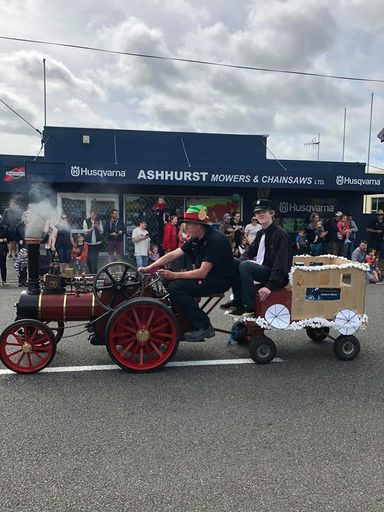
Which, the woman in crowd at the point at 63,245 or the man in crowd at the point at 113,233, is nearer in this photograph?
the woman in crowd at the point at 63,245

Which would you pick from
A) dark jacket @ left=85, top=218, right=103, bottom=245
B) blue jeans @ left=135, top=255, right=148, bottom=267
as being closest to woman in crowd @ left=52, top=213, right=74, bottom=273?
dark jacket @ left=85, top=218, right=103, bottom=245

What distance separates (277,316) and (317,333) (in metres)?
1.10

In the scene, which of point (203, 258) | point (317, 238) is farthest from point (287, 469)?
point (317, 238)

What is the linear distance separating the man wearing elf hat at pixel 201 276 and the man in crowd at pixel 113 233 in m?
6.82

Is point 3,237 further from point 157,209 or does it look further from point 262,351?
point 262,351

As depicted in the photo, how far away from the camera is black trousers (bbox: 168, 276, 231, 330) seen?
441cm

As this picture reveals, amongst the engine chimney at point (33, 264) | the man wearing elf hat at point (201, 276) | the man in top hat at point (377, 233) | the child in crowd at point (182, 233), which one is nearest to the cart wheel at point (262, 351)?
the man wearing elf hat at point (201, 276)

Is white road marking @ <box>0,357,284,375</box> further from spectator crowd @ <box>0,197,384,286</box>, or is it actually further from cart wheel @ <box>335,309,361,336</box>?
spectator crowd @ <box>0,197,384,286</box>

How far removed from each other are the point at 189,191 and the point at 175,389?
33.6 ft

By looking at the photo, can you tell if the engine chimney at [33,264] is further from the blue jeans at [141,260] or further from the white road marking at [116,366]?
the blue jeans at [141,260]

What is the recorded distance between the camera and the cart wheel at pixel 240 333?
5.02 m

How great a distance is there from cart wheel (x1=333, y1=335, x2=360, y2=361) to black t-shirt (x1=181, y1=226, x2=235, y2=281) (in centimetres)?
135

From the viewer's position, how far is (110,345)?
4.17m

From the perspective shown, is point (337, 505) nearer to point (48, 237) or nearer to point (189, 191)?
point (48, 237)
